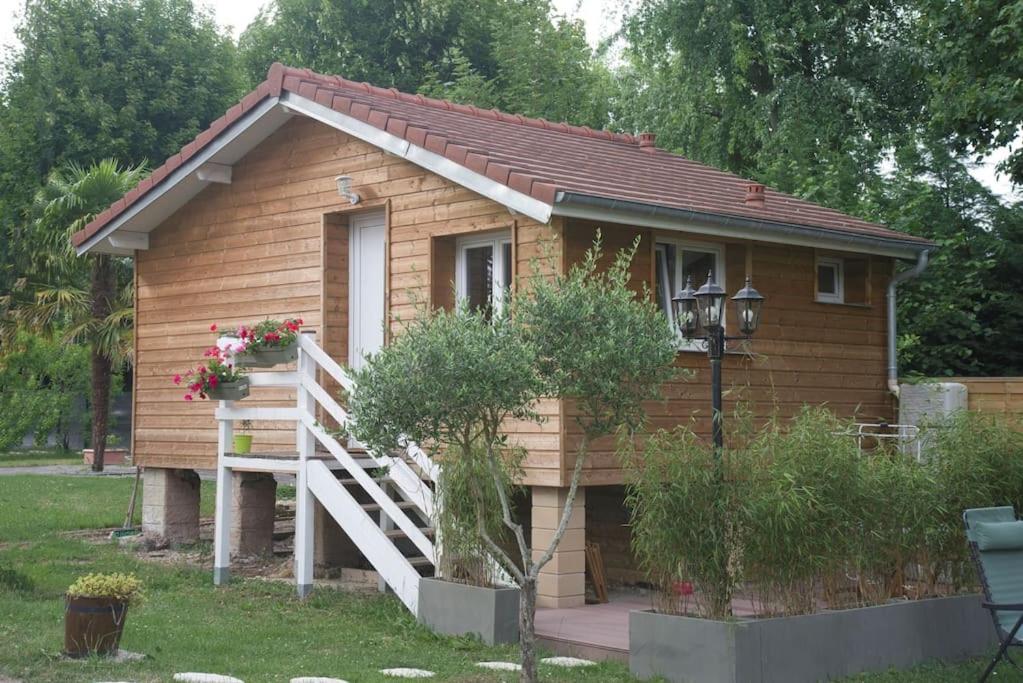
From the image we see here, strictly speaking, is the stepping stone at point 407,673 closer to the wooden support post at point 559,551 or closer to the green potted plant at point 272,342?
the wooden support post at point 559,551

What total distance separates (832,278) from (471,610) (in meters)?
6.80

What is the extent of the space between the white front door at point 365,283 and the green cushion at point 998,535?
6.54 metres

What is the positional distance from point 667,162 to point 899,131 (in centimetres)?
983

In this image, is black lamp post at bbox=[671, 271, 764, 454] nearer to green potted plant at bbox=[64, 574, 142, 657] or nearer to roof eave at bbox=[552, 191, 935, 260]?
roof eave at bbox=[552, 191, 935, 260]

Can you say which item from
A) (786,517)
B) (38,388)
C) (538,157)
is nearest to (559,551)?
(786,517)

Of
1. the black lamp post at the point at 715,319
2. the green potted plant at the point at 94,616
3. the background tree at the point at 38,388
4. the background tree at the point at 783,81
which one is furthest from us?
the background tree at the point at 38,388

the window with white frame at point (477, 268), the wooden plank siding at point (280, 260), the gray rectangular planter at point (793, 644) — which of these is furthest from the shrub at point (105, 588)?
the window with white frame at point (477, 268)

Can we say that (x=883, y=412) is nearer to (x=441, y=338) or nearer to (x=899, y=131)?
(x=441, y=338)

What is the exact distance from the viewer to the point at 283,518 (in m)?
17.9

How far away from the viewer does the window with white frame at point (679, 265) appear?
484 inches

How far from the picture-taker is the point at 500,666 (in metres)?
8.59

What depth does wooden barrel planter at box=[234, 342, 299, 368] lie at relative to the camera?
40.6ft

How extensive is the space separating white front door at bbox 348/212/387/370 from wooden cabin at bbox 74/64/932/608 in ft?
0.07

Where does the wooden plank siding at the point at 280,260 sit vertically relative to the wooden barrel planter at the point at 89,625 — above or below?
above
